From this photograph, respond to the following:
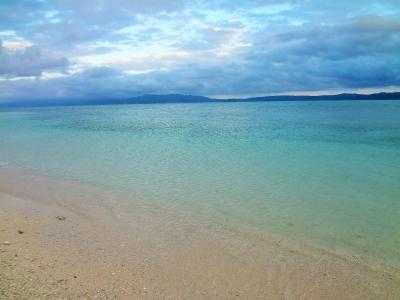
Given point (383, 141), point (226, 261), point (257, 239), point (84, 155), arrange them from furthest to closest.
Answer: point (383, 141), point (84, 155), point (257, 239), point (226, 261)

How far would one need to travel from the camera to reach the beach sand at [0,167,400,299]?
7434 millimetres

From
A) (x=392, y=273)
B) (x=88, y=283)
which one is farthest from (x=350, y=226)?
(x=88, y=283)

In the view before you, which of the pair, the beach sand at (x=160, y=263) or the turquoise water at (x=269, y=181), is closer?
the beach sand at (x=160, y=263)

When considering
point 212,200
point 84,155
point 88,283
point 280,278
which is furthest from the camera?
point 84,155

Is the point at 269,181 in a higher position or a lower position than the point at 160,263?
lower

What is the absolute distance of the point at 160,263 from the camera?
8.75 m

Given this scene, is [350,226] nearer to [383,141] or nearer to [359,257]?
[359,257]

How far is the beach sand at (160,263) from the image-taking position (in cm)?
743

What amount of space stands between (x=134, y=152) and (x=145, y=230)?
709 inches

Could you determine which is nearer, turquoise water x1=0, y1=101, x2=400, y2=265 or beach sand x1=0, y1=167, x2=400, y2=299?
beach sand x1=0, y1=167, x2=400, y2=299

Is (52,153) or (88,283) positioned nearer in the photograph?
(88,283)

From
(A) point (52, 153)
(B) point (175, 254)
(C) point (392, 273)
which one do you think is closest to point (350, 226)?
(C) point (392, 273)

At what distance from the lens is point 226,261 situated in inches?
353

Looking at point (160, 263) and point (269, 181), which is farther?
point (269, 181)
